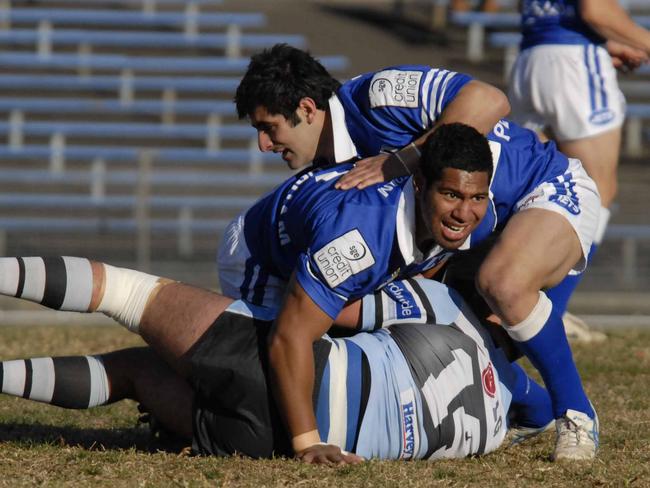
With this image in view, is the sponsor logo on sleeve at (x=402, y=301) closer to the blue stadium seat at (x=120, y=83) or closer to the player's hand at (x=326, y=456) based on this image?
the player's hand at (x=326, y=456)

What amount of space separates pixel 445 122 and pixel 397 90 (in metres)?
0.26

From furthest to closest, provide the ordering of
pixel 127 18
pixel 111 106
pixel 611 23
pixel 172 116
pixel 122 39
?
pixel 127 18 → pixel 122 39 → pixel 172 116 → pixel 111 106 → pixel 611 23

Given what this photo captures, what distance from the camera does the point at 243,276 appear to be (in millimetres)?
4996

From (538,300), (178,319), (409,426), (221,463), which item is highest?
(538,300)

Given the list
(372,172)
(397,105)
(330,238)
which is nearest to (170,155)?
(397,105)

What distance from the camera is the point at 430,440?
4172 millimetres

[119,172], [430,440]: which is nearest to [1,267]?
[430,440]

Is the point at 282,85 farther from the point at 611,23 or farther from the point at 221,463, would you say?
the point at 611,23

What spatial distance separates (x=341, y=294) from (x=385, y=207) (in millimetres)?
347

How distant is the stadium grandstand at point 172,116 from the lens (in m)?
10.3

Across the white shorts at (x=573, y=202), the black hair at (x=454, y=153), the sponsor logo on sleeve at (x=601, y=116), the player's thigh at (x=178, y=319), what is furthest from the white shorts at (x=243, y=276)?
the sponsor logo on sleeve at (x=601, y=116)

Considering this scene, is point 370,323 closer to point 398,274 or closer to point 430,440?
point 398,274

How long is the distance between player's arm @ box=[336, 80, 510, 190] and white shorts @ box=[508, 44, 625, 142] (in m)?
1.88

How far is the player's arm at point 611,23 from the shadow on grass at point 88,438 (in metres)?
3.21
